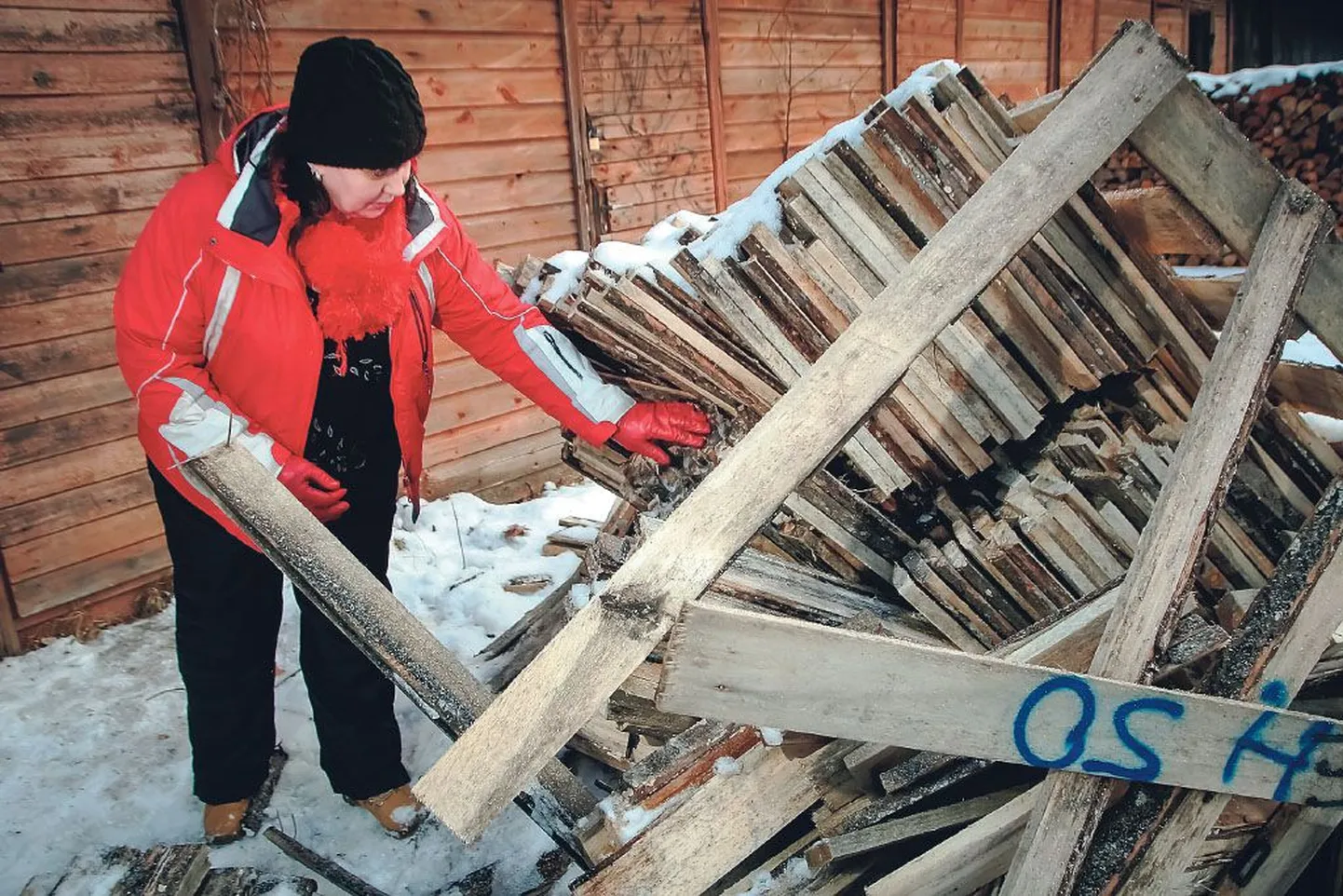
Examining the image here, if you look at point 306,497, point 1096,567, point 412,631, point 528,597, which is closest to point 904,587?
point 1096,567

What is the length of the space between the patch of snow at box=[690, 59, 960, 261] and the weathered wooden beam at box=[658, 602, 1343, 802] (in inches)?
58.2

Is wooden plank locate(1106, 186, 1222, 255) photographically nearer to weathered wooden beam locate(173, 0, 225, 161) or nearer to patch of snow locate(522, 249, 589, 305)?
patch of snow locate(522, 249, 589, 305)

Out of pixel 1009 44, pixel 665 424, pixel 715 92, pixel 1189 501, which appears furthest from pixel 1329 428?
pixel 1009 44

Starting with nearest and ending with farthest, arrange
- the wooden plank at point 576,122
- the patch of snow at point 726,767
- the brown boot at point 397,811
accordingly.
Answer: the patch of snow at point 726,767 → the brown boot at point 397,811 → the wooden plank at point 576,122

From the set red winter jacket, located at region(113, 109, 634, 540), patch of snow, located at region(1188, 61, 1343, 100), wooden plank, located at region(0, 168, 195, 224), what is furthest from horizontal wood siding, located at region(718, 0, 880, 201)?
red winter jacket, located at region(113, 109, 634, 540)

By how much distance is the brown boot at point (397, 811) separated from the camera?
2912 mm

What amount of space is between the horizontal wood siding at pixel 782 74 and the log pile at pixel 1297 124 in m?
2.46

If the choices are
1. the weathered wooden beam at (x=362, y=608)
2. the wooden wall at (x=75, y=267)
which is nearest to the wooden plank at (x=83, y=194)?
the wooden wall at (x=75, y=267)

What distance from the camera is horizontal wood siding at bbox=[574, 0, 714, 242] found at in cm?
591

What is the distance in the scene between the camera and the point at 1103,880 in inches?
69.7

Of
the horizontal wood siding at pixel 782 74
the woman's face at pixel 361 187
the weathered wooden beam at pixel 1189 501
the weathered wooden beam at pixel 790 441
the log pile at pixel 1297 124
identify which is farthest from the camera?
the horizontal wood siding at pixel 782 74

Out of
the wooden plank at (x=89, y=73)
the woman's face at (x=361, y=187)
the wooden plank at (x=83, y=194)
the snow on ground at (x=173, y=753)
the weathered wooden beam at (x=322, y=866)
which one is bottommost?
the snow on ground at (x=173, y=753)

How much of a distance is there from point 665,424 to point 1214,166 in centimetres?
155

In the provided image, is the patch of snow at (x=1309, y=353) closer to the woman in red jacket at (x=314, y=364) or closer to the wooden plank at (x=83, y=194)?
the woman in red jacket at (x=314, y=364)
